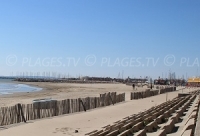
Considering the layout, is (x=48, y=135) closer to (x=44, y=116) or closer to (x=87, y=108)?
(x=44, y=116)

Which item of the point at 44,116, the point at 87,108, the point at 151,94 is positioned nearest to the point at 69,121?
the point at 44,116

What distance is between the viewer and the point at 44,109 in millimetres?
18500

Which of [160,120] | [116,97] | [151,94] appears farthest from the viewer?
[151,94]

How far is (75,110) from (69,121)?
4391 millimetres

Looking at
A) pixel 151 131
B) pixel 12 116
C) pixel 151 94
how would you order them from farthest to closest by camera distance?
1. pixel 151 94
2. pixel 12 116
3. pixel 151 131

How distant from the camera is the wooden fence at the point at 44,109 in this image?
15.7m

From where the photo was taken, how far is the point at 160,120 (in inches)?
450

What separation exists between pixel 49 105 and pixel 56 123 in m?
2.91

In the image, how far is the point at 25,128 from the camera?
14500mm

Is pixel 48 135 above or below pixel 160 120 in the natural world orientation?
below

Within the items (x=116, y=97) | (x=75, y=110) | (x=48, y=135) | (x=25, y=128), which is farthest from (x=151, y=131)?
(x=116, y=97)

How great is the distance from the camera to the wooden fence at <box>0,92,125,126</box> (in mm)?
15711

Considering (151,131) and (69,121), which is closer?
(151,131)

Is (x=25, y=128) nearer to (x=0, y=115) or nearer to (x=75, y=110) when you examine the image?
(x=0, y=115)
